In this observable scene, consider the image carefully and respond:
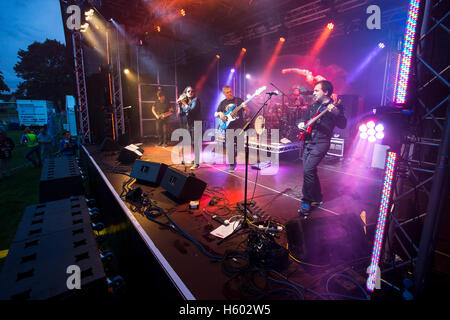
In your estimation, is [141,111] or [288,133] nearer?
[288,133]

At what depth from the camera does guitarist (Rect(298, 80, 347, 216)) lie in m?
3.24

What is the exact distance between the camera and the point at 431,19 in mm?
1694

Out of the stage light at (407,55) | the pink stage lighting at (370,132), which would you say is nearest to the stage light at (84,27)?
the pink stage lighting at (370,132)

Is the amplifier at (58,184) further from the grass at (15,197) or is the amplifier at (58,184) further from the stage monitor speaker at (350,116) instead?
the stage monitor speaker at (350,116)

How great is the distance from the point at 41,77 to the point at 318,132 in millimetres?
38536

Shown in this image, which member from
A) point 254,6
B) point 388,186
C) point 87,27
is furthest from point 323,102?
point 87,27

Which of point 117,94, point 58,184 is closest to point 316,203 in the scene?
point 58,184

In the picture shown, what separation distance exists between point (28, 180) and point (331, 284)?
9.14 metres

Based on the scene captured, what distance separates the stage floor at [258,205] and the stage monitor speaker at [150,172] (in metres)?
0.19

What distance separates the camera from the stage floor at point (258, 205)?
1.92 meters

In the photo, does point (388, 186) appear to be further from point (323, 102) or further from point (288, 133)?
point (288, 133)

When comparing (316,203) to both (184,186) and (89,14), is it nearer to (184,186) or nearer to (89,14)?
(184,186)

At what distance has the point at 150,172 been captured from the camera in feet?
14.5

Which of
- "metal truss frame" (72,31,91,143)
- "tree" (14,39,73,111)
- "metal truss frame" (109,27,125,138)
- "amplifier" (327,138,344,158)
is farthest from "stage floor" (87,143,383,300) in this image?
"tree" (14,39,73,111)
